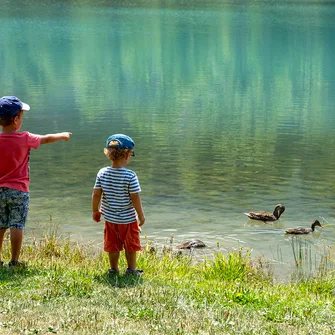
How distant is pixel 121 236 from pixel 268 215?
6.42 meters

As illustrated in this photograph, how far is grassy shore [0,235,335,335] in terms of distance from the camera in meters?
5.79

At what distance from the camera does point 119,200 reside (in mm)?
7840

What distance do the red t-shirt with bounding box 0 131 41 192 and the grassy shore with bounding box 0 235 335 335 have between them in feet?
3.09

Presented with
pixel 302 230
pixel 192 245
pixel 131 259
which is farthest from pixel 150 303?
pixel 302 230

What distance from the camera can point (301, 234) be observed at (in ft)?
43.1

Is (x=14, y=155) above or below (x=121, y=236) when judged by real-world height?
above

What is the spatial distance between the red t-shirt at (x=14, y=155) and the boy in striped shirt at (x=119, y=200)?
2.66ft

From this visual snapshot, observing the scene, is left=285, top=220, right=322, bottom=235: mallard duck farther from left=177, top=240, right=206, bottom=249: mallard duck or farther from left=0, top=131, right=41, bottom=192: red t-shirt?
left=0, top=131, right=41, bottom=192: red t-shirt

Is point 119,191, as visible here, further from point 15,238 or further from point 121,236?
point 15,238

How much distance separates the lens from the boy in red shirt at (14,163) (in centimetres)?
770

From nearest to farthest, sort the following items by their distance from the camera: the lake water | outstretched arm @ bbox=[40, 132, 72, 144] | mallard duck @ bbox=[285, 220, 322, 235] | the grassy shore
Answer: the grassy shore
outstretched arm @ bbox=[40, 132, 72, 144]
mallard duck @ bbox=[285, 220, 322, 235]
the lake water

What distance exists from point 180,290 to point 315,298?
1.63 metres

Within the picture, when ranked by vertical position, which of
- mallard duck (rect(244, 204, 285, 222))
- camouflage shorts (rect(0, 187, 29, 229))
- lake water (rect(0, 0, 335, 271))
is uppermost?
camouflage shorts (rect(0, 187, 29, 229))

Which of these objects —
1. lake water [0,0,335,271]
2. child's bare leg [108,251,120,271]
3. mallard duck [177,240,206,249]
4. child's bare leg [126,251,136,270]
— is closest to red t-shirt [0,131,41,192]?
child's bare leg [108,251,120,271]
